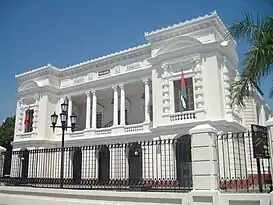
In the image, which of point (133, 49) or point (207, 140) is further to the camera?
point (133, 49)

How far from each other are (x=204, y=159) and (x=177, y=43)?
541 inches

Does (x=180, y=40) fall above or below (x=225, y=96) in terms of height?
above

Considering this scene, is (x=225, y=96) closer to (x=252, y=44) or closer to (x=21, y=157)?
(x=252, y=44)

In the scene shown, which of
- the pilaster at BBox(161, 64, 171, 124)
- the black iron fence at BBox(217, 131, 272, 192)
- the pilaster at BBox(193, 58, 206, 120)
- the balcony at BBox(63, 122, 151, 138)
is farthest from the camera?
the balcony at BBox(63, 122, 151, 138)

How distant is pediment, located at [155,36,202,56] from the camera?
20.4 m

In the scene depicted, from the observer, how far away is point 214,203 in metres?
7.95

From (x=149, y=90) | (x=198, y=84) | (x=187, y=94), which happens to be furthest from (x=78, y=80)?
(x=198, y=84)

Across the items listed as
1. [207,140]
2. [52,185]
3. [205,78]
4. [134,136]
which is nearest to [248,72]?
[207,140]

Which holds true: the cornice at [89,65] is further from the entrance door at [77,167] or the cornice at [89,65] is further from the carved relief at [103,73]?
the entrance door at [77,167]

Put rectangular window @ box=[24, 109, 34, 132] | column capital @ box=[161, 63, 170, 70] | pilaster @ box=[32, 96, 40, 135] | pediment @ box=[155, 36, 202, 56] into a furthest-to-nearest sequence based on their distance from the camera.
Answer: rectangular window @ box=[24, 109, 34, 132], pilaster @ box=[32, 96, 40, 135], column capital @ box=[161, 63, 170, 70], pediment @ box=[155, 36, 202, 56]

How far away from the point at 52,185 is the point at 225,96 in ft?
40.3

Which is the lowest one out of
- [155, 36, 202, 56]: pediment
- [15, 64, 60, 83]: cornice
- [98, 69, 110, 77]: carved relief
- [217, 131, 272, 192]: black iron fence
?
[217, 131, 272, 192]: black iron fence

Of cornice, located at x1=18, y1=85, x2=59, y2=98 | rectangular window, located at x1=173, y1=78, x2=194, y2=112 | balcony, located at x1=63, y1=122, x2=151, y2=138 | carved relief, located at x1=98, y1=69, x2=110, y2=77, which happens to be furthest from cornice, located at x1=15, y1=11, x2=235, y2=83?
balcony, located at x1=63, y1=122, x2=151, y2=138

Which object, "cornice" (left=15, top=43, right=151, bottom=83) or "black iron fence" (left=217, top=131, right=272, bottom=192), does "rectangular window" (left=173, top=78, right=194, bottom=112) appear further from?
"black iron fence" (left=217, top=131, right=272, bottom=192)
